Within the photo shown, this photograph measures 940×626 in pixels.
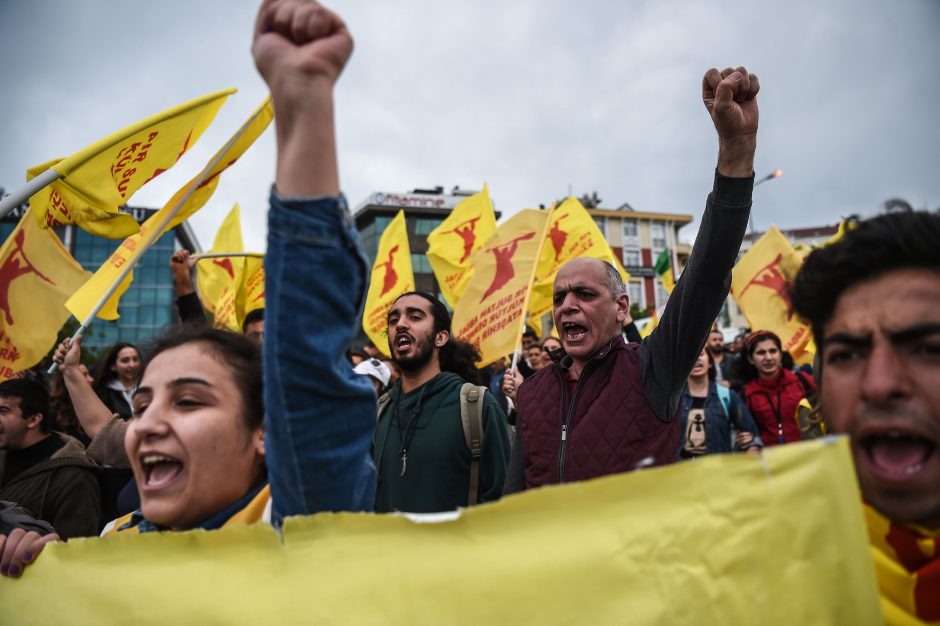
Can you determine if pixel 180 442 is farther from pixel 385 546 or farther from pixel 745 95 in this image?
pixel 745 95

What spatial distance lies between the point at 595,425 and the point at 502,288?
3684mm

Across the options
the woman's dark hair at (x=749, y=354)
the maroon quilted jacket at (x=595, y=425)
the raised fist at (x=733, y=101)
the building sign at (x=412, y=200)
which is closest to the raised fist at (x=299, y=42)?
the raised fist at (x=733, y=101)

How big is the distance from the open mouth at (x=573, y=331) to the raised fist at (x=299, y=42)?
1.92 meters

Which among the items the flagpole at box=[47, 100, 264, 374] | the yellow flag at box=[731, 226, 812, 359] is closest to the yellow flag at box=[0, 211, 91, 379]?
the flagpole at box=[47, 100, 264, 374]

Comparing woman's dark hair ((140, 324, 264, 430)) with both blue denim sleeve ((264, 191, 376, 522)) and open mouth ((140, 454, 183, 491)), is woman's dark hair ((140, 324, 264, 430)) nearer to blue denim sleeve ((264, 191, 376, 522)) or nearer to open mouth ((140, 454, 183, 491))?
open mouth ((140, 454, 183, 491))

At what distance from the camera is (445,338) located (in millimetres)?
3883

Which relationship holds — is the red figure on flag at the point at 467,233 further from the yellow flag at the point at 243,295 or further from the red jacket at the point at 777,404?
the red jacket at the point at 777,404

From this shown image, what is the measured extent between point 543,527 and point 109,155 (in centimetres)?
318

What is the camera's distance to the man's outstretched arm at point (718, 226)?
1.91 m

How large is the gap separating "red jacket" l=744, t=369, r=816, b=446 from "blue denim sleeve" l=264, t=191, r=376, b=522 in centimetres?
486

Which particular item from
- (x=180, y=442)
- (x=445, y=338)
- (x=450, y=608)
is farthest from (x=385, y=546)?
(x=445, y=338)

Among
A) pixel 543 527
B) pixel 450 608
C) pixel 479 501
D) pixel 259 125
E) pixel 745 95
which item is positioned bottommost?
pixel 479 501

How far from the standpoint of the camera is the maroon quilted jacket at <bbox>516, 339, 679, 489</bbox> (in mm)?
2525

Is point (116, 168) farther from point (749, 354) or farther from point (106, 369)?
point (749, 354)
